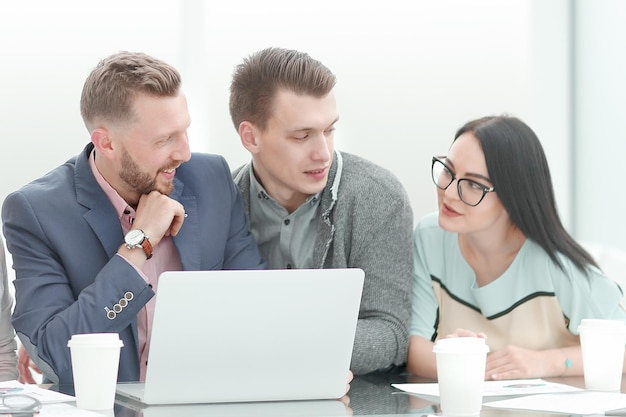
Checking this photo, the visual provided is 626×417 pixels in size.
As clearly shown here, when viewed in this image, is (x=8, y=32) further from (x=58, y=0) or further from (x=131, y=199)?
(x=131, y=199)

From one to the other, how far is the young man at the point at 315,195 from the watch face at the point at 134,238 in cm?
50

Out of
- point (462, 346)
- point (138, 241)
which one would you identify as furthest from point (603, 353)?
point (138, 241)

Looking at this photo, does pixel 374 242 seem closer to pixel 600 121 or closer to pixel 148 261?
pixel 148 261

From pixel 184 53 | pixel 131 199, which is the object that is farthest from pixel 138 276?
pixel 184 53

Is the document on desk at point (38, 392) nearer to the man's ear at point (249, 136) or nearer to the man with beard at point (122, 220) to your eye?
the man with beard at point (122, 220)

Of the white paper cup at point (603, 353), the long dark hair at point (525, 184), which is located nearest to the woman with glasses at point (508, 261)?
the long dark hair at point (525, 184)

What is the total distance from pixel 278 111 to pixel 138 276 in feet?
2.42

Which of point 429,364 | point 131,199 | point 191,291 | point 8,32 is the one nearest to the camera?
point 191,291

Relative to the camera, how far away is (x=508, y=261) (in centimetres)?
253

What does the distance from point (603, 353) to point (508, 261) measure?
665mm

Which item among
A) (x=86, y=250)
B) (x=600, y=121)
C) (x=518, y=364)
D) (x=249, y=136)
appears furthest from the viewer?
(x=600, y=121)

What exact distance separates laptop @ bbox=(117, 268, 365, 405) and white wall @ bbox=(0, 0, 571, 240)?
2.56m

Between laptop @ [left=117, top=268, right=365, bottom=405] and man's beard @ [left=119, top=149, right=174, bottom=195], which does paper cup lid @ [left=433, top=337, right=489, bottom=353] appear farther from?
man's beard @ [left=119, top=149, right=174, bottom=195]

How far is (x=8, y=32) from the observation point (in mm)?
3982
